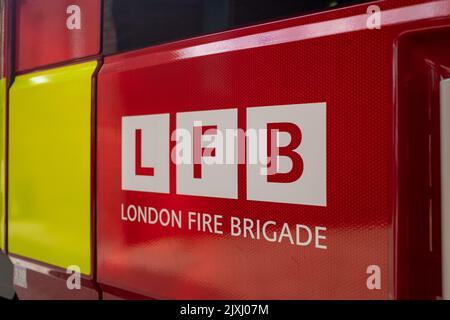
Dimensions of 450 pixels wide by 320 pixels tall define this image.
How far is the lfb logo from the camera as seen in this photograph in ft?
4.41

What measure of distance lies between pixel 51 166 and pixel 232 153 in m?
0.89

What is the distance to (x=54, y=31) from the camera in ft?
7.01

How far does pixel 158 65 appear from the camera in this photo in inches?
67.2

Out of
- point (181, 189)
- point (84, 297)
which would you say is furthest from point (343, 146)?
point (84, 297)

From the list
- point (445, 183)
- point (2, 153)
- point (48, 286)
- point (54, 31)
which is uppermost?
point (54, 31)

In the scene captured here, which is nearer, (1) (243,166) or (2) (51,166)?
(1) (243,166)

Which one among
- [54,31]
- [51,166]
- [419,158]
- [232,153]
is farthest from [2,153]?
[419,158]

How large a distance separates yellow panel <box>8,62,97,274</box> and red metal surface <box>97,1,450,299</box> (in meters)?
0.13

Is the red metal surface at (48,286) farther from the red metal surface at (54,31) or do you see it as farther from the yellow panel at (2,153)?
the red metal surface at (54,31)

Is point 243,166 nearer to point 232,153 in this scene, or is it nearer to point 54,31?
point 232,153

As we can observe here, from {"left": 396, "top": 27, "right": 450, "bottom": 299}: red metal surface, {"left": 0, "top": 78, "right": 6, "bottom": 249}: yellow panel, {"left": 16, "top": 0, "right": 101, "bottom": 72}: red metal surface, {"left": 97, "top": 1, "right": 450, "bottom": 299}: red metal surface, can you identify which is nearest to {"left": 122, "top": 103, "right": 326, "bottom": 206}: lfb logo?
{"left": 97, "top": 1, "right": 450, "bottom": 299}: red metal surface

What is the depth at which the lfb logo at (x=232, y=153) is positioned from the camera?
1344 mm

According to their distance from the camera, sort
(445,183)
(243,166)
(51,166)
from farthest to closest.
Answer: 1. (51,166)
2. (243,166)
3. (445,183)

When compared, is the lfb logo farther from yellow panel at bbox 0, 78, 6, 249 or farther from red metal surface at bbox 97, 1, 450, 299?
yellow panel at bbox 0, 78, 6, 249
